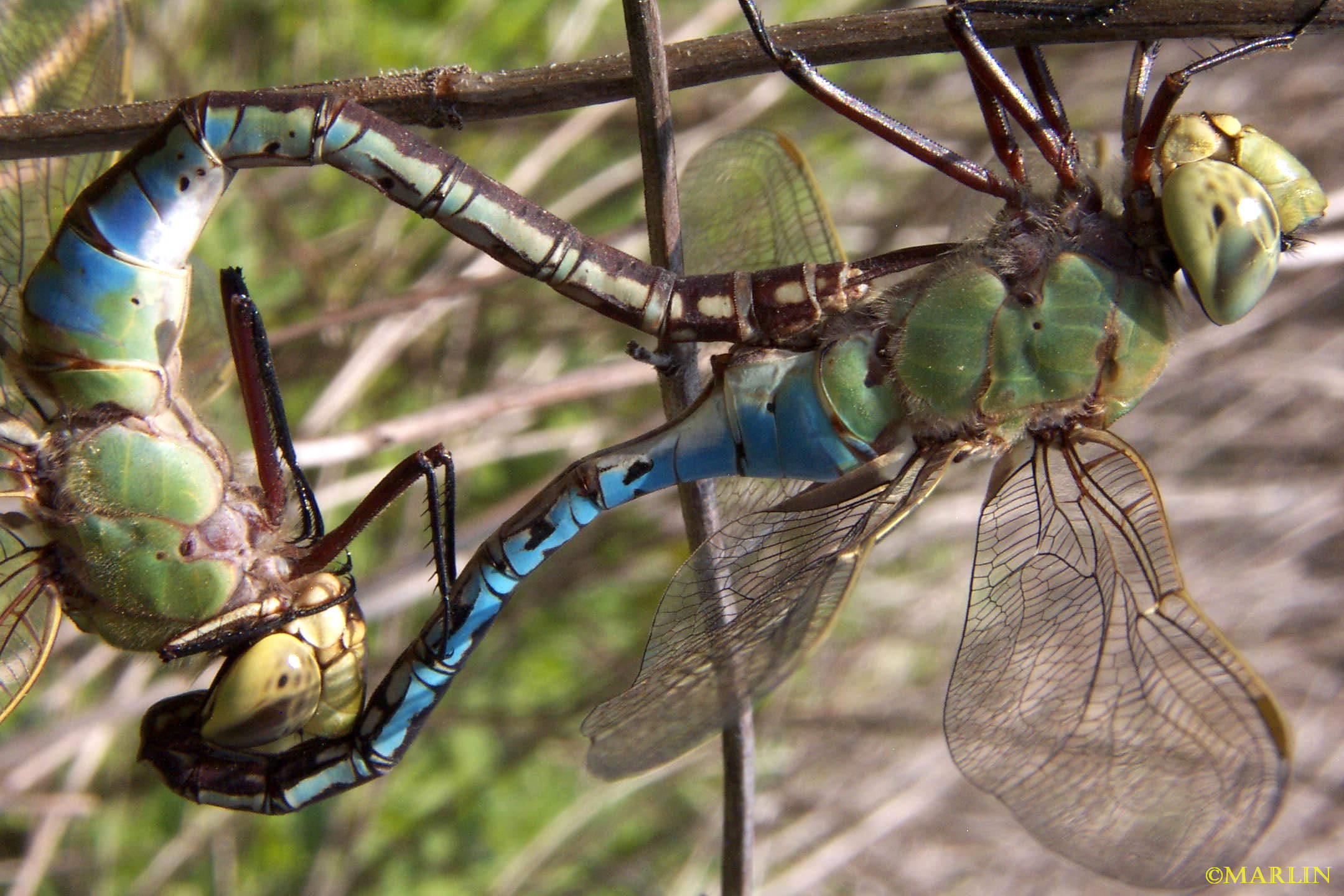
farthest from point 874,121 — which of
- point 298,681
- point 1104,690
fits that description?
point 298,681

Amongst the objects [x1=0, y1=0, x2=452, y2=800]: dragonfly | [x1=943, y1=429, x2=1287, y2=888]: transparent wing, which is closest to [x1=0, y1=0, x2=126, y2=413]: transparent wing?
[x1=0, y1=0, x2=452, y2=800]: dragonfly

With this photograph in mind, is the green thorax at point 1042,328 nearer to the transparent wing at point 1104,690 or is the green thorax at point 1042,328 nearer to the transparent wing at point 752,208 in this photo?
the transparent wing at point 1104,690

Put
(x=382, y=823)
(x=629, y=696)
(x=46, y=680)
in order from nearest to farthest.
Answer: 1. (x=629, y=696)
2. (x=46, y=680)
3. (x=382, y=823)

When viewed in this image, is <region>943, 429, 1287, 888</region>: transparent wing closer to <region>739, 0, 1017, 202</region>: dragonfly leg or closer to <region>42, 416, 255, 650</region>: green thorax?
<region>739, 0, 1017, 202</region>: dragonfly leg

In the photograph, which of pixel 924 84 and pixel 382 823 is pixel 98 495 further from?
pixel 924 84

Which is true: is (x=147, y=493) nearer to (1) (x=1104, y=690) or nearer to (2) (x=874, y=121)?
(2) (x=874, y=121)

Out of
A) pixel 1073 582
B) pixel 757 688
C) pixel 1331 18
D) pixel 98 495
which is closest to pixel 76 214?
pixel 98 495
